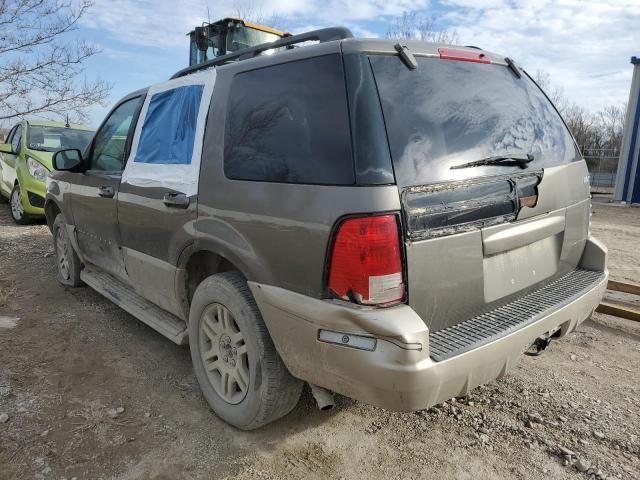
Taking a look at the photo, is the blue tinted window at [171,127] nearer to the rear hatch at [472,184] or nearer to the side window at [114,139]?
the side window at [114,139]

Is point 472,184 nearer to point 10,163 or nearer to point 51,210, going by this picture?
point 51,210

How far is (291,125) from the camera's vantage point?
2.29 meters

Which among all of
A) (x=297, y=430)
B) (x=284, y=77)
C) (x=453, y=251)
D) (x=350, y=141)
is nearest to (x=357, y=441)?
(x=297, y=430)

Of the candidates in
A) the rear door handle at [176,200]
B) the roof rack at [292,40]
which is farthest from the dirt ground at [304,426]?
the roof rack at [292,40]

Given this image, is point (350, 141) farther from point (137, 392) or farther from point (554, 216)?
point (137, 392)

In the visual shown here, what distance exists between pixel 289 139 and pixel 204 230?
0.76 metres

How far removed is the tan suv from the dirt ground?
262 millimetres

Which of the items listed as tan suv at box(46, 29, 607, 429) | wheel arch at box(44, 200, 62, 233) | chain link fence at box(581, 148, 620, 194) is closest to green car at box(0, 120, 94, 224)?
wheel arch at box(44, 200, 62, 233)

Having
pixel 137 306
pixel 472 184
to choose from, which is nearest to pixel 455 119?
pixel 472 184

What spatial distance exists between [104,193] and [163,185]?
0.97m

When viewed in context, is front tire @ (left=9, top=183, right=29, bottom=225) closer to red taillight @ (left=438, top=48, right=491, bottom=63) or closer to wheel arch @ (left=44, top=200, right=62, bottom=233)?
wheel arch @ (left=44, top=200, right=62, bottom=233)

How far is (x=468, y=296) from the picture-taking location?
2.24 m

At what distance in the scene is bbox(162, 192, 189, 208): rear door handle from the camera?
282 centimetres

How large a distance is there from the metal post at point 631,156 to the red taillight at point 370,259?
45.6 ft
